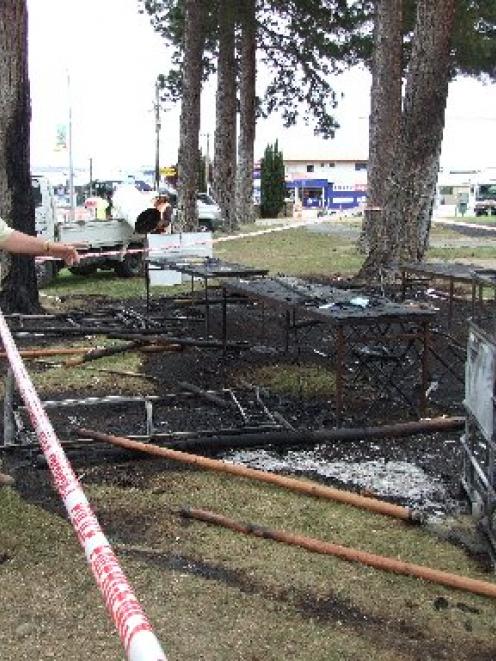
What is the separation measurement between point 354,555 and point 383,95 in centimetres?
1643

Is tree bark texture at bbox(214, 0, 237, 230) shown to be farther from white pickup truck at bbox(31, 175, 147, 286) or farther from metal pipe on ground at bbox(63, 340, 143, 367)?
metal pipe on ground at bbox(63, 340, 143, 367)

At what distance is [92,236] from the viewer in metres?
17.6

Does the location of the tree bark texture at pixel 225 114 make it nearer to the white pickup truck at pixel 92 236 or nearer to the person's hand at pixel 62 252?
the white pickup truck at pixel 92 236

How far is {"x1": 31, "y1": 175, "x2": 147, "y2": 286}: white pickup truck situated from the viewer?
1711 centimetres

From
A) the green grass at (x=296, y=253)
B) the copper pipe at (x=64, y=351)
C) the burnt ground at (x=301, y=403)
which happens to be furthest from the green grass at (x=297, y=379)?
the green grass at (x=296, y=253)

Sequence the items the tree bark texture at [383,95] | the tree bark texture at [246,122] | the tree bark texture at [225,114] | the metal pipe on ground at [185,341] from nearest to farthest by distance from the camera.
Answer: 1. the metal pipe on ground at [185,341]
2. the tree bark texture at [383,95]
3. the tree bark texture at [225,114]
4. the tree bark texture at [246,122]

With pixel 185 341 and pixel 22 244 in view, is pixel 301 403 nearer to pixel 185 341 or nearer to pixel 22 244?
pixel 185 341

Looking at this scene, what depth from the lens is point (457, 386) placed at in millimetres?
7699

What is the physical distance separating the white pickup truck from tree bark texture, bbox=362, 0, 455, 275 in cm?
512

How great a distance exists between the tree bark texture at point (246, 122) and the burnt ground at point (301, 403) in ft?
66.9

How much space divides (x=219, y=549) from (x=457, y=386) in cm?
408

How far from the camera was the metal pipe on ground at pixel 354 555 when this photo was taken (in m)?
3.66

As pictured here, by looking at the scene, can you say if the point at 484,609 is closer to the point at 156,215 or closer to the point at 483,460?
the point at 483,460

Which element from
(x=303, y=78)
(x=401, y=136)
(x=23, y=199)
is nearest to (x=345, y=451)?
(x=23, y=199)
